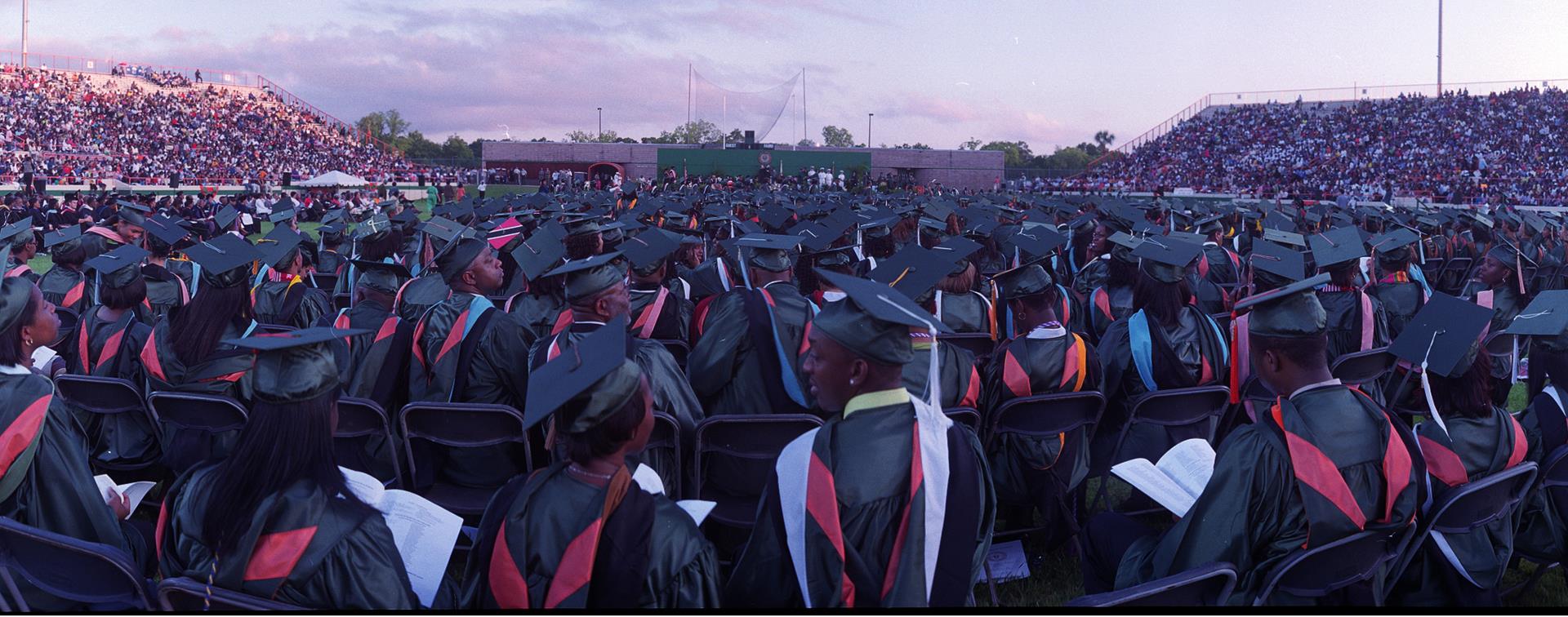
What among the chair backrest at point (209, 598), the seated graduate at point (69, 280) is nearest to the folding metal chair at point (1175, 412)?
the chair backrest at point (209, 598)

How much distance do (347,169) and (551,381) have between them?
52.1m

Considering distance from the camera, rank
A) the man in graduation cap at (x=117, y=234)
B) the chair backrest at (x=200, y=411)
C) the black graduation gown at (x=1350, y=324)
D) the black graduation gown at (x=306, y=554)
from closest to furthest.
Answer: the black graduation gown at (x=306, y=554), the chair backrest at (x=200, y=411), the black graduation gown at (x=1350, y=324), the man in graduation cap at (x=117, y=234)

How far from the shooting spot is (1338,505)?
258cm

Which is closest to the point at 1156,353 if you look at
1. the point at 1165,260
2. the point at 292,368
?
the point at 1165,260

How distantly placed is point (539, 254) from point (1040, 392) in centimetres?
271

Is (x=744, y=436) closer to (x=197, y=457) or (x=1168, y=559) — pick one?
(x=1168, y=559)

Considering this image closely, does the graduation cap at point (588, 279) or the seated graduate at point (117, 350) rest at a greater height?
the graduation cap at point (588, 279)

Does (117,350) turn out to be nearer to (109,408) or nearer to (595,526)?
(109,408)

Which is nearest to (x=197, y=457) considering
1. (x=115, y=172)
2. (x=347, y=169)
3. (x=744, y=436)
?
(x=744, y=436)

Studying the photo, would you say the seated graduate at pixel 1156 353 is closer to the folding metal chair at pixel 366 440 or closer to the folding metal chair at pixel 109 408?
the folding metal chair at pixel 366 440

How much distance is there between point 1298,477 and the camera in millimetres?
2600

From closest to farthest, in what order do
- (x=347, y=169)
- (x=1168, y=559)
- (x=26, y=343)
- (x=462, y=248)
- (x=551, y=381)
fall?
1. (x=551, y=381)
2. (x=1168, y=559)
3. (x=26, y=343)
4. (x=462, y=248)
5. (x=347, y=169)

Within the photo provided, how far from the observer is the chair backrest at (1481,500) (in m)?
2.71

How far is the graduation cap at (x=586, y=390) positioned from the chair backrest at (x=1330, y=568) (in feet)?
5.49
